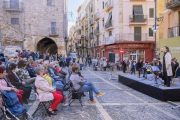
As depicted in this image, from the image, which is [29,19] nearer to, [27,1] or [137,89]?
[27,1]

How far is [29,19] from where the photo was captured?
2623 centimetres

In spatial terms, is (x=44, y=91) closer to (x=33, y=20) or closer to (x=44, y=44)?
(x=33, y=20)

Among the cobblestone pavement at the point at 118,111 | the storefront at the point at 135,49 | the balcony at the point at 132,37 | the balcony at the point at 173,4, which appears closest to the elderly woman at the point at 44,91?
the cobblestone pavement at the point at 118,111

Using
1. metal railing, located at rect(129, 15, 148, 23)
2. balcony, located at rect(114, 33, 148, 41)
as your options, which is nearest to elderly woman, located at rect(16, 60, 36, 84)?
balcony, located at rect(114, 33, 148, 41)

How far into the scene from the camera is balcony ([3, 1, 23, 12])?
25.4 meters

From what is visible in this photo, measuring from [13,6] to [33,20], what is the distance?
11.1 feet

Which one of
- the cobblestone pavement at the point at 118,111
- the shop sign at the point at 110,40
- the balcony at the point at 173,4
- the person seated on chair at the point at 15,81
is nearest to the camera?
the cobblestone pavement at the point at 118,111

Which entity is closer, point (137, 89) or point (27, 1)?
point (137, 89)

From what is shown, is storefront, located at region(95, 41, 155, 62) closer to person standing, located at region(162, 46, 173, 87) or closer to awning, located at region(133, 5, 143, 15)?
awning, located at region(133, 5, 143, 15)

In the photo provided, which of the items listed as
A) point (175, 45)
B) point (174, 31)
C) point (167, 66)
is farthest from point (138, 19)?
point (167, 66)

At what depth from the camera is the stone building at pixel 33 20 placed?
1002 inches

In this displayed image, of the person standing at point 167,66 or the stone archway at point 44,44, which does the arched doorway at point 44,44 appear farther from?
the person standing at point 167,66

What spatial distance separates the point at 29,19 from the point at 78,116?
24383mm

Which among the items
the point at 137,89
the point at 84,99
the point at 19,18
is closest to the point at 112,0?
the point at 19,18
